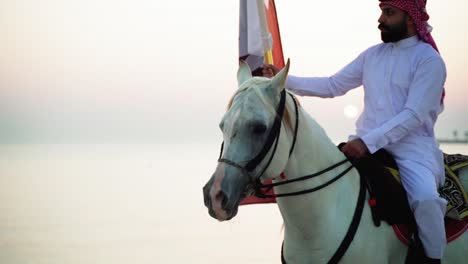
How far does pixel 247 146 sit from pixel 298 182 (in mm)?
589

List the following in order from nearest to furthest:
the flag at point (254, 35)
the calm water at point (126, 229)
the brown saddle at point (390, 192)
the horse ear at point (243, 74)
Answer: the horse ear at point (243, 74) → the brown saddle at point (390, 192) → the flag at point (254, 35) → the calm water at point (126, 229)

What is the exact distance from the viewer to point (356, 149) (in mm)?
4281

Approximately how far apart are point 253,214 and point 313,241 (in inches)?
693

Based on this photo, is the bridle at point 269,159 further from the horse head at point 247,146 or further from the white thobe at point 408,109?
the white thobe at point 408,109

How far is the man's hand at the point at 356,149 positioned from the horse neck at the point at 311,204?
0.27 metres

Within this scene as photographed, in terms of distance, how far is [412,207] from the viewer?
13.6 ft

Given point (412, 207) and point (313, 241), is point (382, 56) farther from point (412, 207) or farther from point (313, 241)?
point (313, 241)

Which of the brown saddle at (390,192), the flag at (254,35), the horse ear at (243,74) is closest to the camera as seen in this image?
the horse ear at (243,74)

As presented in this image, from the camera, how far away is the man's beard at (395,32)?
4.63 meters

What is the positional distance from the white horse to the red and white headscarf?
120cm

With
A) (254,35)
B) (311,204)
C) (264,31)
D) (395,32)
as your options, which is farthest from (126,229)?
(311,204)

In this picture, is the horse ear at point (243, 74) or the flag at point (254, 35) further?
the flag at point (254, 35)

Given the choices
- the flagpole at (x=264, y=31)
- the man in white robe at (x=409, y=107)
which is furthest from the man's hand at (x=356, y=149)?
the flagpole at (x=264, y=31)

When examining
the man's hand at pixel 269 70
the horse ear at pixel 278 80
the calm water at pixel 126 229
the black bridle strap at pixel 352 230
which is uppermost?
the horse ear at pixel 278 80
